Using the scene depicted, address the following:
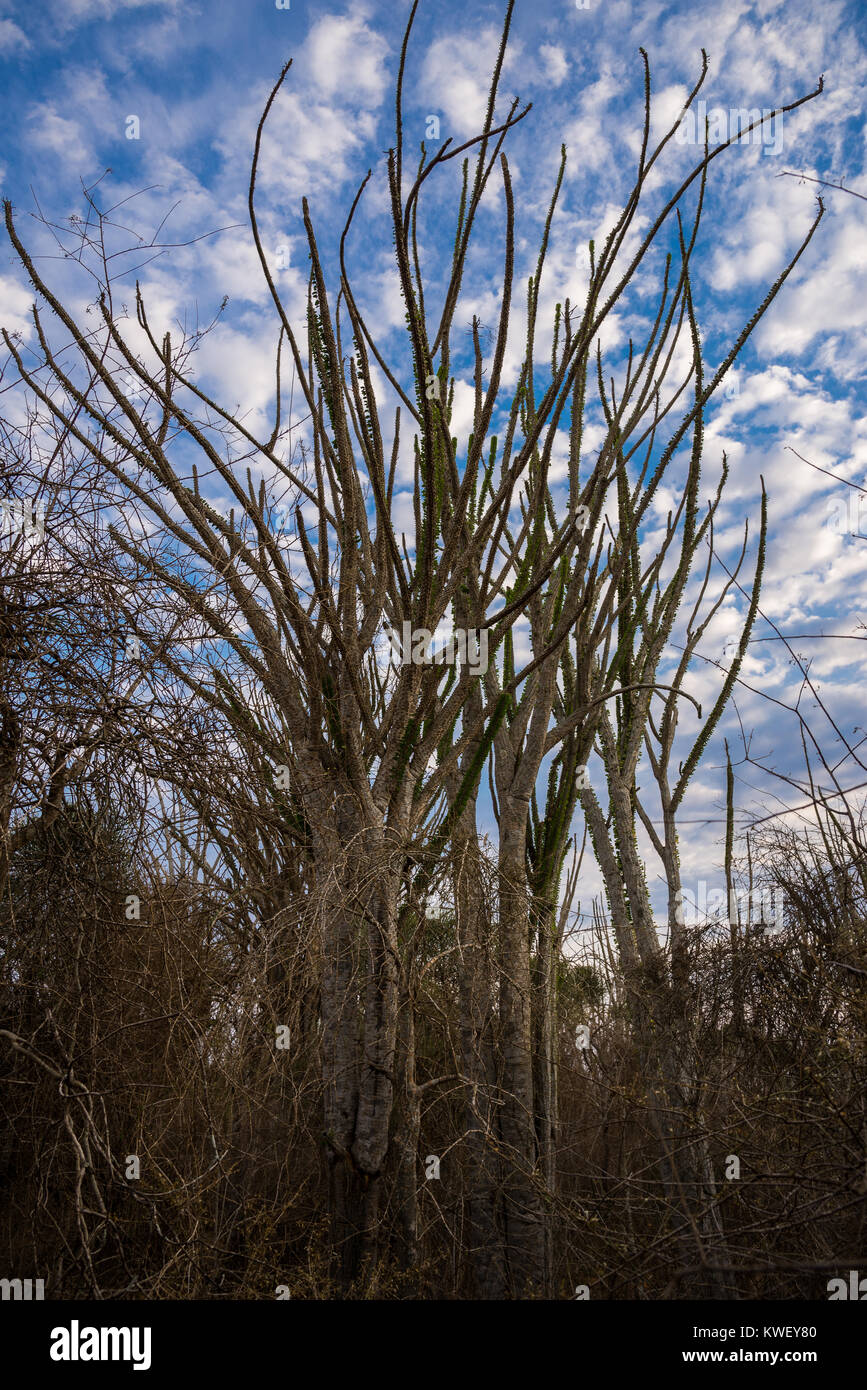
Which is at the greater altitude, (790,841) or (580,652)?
(580,652)

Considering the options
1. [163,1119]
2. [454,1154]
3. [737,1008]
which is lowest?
[454,1154]

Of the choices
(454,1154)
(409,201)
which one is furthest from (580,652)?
(454,1154)

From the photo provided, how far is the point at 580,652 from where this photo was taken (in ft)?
19.5

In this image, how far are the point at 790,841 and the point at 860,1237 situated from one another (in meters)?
3.07

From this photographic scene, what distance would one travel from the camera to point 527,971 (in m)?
4.65

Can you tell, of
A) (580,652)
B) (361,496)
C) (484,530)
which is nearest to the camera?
(484,530)

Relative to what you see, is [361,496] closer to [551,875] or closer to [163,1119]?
[551,875]
